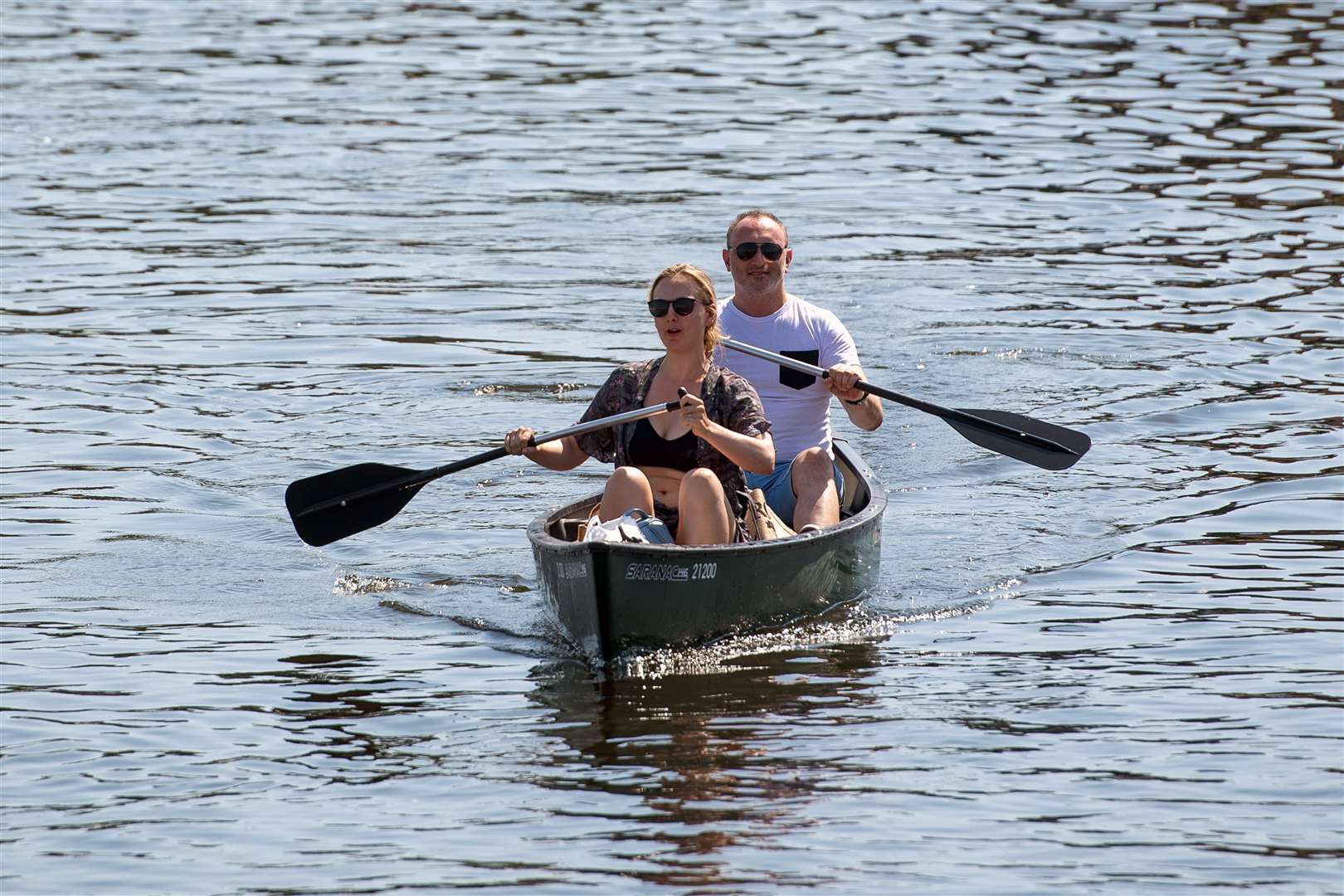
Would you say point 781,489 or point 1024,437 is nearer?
point 781,489

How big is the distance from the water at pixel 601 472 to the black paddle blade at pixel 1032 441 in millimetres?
493

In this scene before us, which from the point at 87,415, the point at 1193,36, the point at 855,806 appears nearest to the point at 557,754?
the point at 855,806

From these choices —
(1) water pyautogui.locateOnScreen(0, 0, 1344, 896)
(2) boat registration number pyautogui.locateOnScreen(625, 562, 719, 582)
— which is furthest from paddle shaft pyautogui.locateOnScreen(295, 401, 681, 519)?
(2) boat registration number pyautogui.locateOnScreen(625, 562, 719, 582)

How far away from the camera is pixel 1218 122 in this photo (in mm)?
20562

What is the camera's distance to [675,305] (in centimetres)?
787

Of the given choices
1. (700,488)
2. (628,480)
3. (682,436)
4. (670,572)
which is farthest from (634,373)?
(670,572)

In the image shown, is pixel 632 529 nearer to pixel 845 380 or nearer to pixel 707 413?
pixel 707 413

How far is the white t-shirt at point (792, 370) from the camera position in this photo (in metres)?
9.10

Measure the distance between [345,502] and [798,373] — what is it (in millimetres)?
2138

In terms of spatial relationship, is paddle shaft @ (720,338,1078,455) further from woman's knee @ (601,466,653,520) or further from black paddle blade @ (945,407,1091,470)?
woman's knee @ (601,466,653,520)

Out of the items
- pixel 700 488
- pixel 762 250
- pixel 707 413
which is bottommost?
pixel 700 488

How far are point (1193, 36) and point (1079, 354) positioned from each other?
13271mm

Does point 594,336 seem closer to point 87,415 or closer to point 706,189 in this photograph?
point 87,415

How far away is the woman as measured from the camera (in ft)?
25.7
